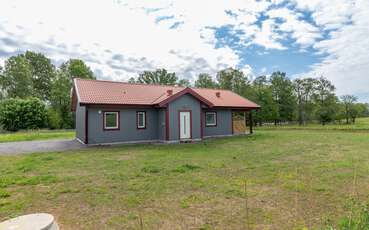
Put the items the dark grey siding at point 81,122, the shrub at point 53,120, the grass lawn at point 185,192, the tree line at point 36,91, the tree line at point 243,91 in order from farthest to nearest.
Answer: the tree line at point 243,91, the shrub at point 53,120, the tree line at point 36,91, the dark grey siding at point 81,122, the grass lawn at point 185,192

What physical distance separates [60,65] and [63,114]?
477 inches

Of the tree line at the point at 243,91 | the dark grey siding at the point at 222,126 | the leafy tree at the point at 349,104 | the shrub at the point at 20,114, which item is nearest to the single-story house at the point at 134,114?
the dark grey siding at the point at 222,126

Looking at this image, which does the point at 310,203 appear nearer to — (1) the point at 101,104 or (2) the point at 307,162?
(2) the point at 307,162

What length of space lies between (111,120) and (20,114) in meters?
19.2

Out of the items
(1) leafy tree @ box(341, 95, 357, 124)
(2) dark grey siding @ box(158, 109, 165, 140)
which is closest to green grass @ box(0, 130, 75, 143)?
(2) dark grey siding @ box(158, 109, 165, 140)

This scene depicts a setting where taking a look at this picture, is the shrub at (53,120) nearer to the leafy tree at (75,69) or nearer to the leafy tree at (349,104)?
the leafy tree at (75,69)

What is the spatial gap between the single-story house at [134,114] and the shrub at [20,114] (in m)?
16.2

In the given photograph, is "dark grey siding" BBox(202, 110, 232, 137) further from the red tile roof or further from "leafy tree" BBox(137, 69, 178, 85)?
"leafy tree" BBox(137, 69, 178, 85)

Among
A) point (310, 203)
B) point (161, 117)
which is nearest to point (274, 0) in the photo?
point (161, 117)

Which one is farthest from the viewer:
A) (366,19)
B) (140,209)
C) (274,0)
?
(366,19)

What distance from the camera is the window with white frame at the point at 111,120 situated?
13742mm

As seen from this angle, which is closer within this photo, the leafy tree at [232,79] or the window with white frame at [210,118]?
the window with white frame at [210,118]

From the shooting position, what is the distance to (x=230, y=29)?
1659cm

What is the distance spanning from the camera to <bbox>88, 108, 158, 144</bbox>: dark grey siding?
13275mm
